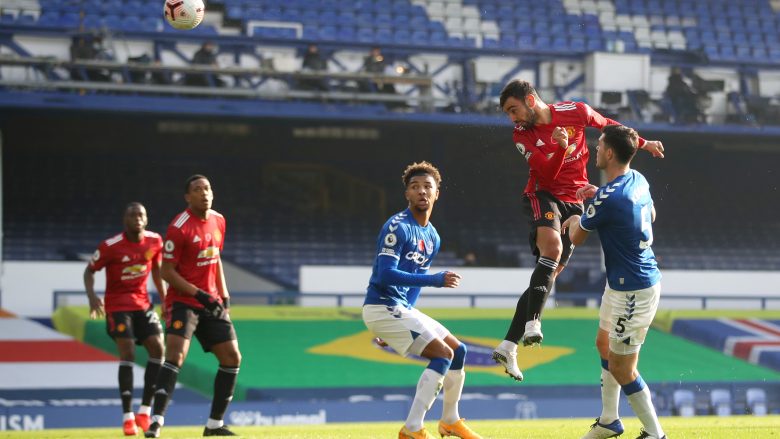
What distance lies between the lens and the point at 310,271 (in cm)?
2341

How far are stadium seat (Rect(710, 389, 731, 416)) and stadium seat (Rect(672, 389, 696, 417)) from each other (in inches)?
10.9

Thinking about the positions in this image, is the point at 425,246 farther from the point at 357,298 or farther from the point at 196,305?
the point at 357,298

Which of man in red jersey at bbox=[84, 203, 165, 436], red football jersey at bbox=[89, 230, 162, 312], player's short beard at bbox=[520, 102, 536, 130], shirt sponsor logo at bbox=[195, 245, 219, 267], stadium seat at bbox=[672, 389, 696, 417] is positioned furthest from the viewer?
stadium seat at bbox=[672, 389, 696, 417]

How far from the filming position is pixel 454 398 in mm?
8531

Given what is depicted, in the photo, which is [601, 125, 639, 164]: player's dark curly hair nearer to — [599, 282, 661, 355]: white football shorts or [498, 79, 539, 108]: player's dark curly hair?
[599, 282, 661, 355]: white football shorts

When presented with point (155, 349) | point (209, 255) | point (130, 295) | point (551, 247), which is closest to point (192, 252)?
point (209, 255)

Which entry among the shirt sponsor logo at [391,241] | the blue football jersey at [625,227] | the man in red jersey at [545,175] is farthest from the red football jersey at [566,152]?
the shirt sponsor logo at [391,241]

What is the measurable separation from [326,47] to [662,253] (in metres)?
8.61

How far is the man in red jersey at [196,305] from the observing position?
10.2 m

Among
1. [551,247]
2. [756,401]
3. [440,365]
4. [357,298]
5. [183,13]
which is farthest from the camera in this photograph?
[357,298]

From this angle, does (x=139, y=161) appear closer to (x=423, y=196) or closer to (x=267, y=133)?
(x=267, y=133)

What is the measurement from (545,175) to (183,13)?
490 cm

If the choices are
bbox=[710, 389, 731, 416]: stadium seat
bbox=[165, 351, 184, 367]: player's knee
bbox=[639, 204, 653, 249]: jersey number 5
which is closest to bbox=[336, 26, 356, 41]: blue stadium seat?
bbox=[710, 389, 731, 416]: stadium seat

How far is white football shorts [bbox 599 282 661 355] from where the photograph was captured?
25.6ft
